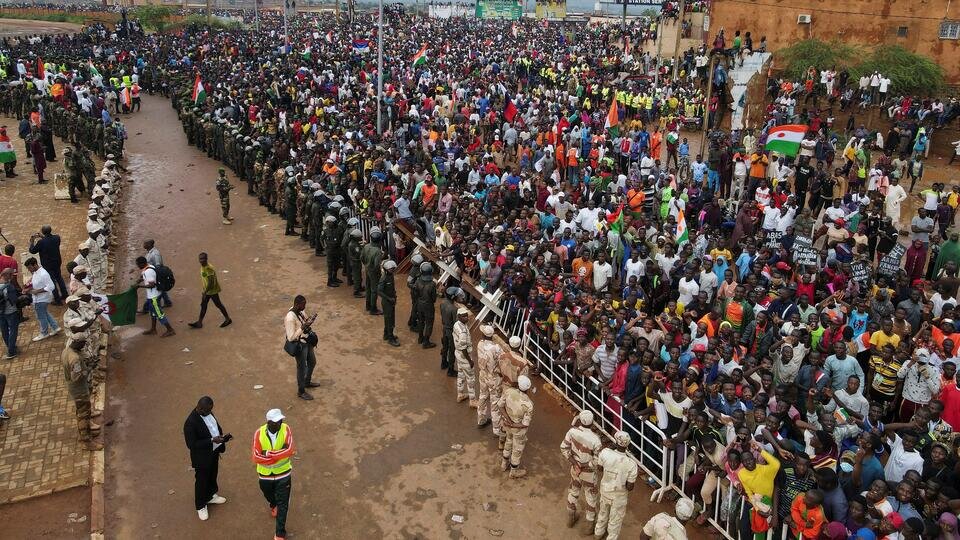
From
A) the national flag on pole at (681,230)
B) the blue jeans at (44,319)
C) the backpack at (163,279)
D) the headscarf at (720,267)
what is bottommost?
the blue jeans at (44,319)

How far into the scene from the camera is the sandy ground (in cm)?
5091

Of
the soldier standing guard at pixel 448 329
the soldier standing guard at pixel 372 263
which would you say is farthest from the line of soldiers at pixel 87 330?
the soldier standing guard at pixel 448 329

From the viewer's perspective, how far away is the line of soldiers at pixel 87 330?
26.0 feet

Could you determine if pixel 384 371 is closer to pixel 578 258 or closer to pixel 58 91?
pixel 578 258

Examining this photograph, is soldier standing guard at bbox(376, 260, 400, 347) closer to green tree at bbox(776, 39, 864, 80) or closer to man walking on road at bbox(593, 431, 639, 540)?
man walking on road at bbox(593, 431, 639, 540)

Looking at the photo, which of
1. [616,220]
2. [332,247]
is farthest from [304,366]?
[616,220]

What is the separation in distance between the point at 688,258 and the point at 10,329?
1002cm

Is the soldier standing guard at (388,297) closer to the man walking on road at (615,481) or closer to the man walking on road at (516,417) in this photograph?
the man walking on road at (516,417)

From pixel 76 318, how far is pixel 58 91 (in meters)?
20.3

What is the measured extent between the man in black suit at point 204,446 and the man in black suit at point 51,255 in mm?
6166

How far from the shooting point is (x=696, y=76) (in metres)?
26.6

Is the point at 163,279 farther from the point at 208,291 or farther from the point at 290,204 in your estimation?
the point at 290,204

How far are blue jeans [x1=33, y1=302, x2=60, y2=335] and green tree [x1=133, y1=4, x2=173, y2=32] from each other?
4461cm

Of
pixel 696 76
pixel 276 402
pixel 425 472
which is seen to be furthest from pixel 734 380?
pixel 696 76
